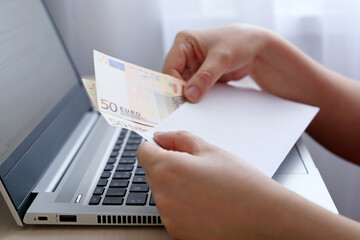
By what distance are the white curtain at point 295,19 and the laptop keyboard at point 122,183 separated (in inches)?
19.4

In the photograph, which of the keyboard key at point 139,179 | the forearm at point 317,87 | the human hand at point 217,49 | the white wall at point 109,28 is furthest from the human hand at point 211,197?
the white wall at point 109,28

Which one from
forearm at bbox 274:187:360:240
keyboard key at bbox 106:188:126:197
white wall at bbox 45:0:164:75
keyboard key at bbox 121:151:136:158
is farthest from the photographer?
white wall at bbox 45:0:164:75

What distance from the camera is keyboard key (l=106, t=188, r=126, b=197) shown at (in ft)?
1.73

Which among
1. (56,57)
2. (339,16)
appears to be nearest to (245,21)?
(339,16)

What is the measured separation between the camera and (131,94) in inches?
24.3

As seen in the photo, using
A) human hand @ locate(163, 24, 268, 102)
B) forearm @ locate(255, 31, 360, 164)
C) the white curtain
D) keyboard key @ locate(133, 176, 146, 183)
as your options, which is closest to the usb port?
keyboard key @ locate(133, 176, 146, 183)

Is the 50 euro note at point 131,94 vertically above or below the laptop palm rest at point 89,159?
above

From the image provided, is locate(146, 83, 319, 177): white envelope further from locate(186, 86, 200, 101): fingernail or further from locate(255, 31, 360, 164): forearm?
locate(255, 31, 360, 164): forearm

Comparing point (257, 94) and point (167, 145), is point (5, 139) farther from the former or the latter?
point (257, 94)

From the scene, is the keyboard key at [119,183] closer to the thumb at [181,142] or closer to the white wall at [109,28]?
the thumb at [181,142]

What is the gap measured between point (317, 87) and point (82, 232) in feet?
1.87

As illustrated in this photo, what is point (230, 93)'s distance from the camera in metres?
0.73

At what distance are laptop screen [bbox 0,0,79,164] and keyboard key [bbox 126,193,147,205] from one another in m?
0.18

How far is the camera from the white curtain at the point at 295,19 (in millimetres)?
1011
